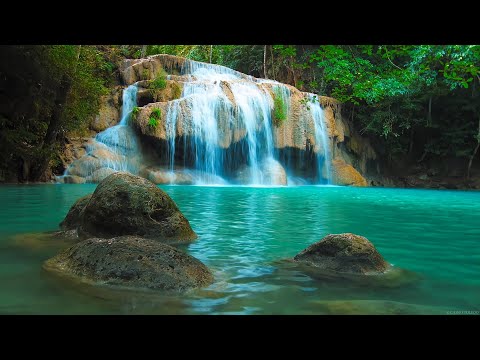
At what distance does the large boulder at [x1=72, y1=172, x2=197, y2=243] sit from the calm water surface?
472 mm

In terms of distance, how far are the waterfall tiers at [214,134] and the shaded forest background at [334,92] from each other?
1.69 m

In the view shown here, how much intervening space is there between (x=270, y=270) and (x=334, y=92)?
5.57 m

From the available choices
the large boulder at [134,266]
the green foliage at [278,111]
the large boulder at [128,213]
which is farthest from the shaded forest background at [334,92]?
the large boulder at [134,266]

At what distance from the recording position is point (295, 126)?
25125 mm

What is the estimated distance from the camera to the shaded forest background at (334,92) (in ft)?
26.3

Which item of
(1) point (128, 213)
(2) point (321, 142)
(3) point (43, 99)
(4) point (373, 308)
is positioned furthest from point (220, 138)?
(4) point (373, 308)

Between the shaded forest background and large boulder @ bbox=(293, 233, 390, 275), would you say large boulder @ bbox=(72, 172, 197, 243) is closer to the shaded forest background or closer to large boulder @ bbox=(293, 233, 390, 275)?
large boulder @ bbox=(293, 233, 390, 275)

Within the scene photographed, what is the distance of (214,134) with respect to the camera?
2227 cm

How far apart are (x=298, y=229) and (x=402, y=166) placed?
2390 centimetres

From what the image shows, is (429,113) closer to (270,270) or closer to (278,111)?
(278,111)

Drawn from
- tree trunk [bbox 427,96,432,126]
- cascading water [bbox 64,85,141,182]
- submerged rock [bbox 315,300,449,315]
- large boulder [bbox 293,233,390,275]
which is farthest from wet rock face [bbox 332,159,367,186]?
submerged rock [bbox 315,300,449,315]

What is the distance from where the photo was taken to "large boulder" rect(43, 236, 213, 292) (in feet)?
12.7
